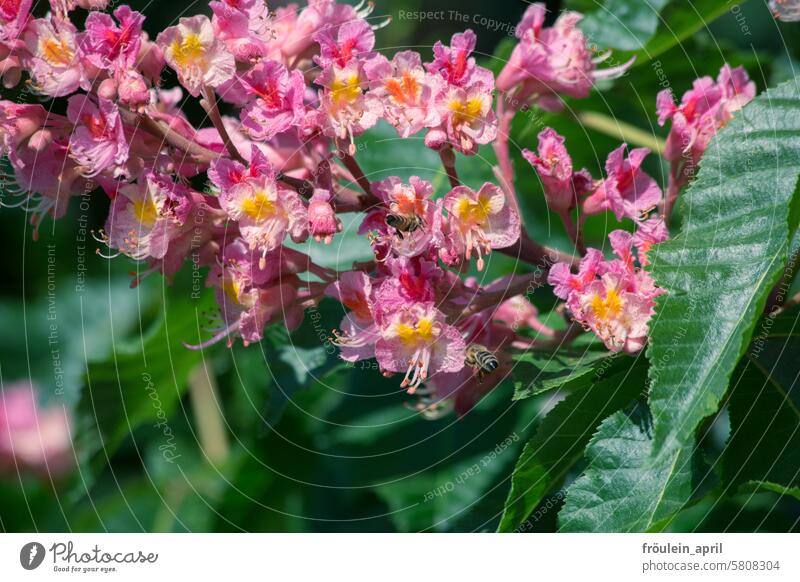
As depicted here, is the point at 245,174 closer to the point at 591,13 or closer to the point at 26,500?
the point at 591,13

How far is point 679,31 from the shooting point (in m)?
1.34

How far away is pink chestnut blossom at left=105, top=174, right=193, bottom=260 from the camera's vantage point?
94 cm

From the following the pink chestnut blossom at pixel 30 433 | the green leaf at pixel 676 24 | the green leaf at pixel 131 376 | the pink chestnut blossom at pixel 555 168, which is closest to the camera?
the pink chestnut blossom at pixel 555 168

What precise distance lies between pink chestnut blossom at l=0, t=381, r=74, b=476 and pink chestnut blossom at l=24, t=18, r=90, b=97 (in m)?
1.13

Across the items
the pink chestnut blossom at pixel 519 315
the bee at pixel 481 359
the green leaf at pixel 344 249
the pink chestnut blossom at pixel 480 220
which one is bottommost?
the green leaf at pixel 344 249

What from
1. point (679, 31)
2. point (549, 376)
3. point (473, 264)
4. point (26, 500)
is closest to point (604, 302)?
point (549, 376)

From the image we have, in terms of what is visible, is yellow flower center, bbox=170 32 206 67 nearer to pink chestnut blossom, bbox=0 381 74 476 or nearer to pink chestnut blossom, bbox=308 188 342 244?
pink chestnut blossom, bbox=308 188 342 244

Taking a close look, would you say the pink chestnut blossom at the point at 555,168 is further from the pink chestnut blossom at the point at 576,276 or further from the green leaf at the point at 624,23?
the green leaf at the point at 624,23

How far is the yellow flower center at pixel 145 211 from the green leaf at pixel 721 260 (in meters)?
0.50

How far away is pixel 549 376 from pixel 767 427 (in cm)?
25

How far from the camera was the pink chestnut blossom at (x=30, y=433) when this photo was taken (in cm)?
196

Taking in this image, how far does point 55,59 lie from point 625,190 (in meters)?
0.62

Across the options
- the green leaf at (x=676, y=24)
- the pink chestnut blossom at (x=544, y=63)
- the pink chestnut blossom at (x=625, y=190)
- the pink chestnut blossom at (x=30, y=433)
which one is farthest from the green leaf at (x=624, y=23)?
the pink chestnut blossom at (x=30, y=433)

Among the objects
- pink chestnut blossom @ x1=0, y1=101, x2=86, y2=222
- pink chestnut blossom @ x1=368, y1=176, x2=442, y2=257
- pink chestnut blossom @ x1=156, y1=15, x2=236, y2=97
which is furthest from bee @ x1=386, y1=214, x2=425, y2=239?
pink chestnut blossom @ x1=0, y1=101, x2=86, y2=222
